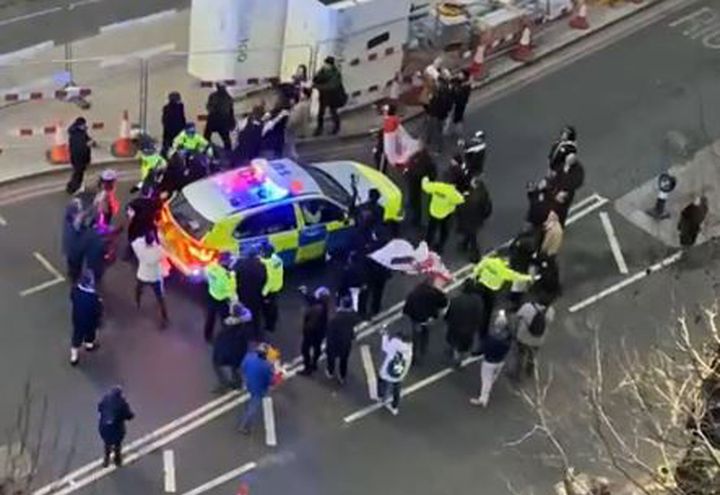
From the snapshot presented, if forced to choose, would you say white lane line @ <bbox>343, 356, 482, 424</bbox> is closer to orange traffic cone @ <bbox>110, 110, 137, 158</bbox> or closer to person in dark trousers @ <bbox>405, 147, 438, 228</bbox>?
person in dark trousers @ <bbox>405, 147, 438, 228</bbox>

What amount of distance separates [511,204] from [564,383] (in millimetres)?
4156

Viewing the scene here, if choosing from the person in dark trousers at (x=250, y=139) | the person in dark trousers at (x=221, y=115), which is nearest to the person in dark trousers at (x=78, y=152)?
the person in dark trousers at (x=221, y=115)

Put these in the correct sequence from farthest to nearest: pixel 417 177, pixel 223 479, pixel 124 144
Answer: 1. pixel 124 144
2. pixel 417 177
3. pixel 223 479

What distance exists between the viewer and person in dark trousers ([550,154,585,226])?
82.9 ft

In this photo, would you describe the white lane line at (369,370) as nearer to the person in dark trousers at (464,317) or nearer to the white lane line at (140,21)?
the person in dark trousers at (464,317)

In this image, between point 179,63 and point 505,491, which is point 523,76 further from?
point 505,491

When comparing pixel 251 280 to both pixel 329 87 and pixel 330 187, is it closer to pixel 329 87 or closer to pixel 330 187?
pixel 330 187

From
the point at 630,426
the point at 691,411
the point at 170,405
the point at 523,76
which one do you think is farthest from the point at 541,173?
the point at 691,411

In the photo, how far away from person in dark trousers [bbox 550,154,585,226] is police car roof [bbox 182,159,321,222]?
3650 millimetres

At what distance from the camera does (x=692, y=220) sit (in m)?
25.5

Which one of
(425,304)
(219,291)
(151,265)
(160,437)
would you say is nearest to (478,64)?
(425,304)

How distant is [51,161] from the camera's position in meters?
26.3

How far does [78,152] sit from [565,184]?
7.15m

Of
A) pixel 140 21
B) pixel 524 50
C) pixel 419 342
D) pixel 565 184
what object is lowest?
pixel 419 342
